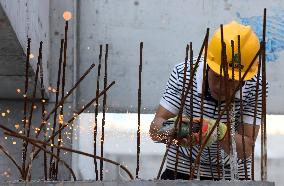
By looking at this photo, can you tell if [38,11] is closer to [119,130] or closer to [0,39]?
[0,39]

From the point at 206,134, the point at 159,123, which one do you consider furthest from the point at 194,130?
the point at 159,123

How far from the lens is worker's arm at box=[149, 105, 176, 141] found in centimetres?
300

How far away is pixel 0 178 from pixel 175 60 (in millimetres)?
1421

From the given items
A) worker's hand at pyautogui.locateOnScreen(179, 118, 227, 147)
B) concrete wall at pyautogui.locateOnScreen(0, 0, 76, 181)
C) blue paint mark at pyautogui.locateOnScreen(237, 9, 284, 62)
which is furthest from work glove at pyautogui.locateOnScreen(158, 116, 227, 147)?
blue paint mark at pyautogui.locateOnScreen(237, 9, 284, 62)

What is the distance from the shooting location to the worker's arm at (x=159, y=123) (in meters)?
3.00

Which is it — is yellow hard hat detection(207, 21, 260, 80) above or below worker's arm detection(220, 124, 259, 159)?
above

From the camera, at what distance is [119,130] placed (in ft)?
17.4

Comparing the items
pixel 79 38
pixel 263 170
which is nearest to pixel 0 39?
pixel 263 170

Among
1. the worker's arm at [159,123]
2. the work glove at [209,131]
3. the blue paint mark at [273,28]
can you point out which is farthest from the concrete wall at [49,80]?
the work glove at [209,131]

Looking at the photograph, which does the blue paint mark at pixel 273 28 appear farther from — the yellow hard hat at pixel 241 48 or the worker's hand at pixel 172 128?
the worker's hand at pixel 172 128

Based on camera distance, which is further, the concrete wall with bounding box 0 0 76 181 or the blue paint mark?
the blue paint mark

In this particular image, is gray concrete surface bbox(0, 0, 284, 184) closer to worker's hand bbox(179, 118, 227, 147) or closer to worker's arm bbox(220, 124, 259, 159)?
worker's arm bbox(220, 124, 259, 159)

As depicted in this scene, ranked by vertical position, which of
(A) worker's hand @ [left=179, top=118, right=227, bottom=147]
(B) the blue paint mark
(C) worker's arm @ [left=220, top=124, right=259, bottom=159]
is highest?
(B) the blue paint mark

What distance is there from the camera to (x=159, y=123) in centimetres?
305
